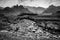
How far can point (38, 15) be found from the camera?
5.19 ft

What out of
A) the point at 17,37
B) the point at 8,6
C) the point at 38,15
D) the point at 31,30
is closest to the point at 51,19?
the point at 38,15

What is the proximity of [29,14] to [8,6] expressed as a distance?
64 cm

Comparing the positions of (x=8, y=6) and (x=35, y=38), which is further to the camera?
(x=8, y=6)

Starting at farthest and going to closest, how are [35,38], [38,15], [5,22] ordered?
[5,22] → [38,15] → [35,38]

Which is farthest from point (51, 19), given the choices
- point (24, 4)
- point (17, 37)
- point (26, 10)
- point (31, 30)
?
point (17, 37)

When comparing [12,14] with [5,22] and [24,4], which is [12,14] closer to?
[5,22]

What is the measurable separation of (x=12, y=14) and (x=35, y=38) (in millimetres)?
876

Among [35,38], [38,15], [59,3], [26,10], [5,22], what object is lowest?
[35,38]

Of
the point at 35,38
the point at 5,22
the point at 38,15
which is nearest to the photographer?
the point at 35,38

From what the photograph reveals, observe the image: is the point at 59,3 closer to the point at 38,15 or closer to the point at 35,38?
the point at 38,15

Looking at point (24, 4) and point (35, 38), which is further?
point (24, 4)

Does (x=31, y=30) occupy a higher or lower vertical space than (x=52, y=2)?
lower

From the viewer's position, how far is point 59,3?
4.93 ft

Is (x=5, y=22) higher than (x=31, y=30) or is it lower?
higher
